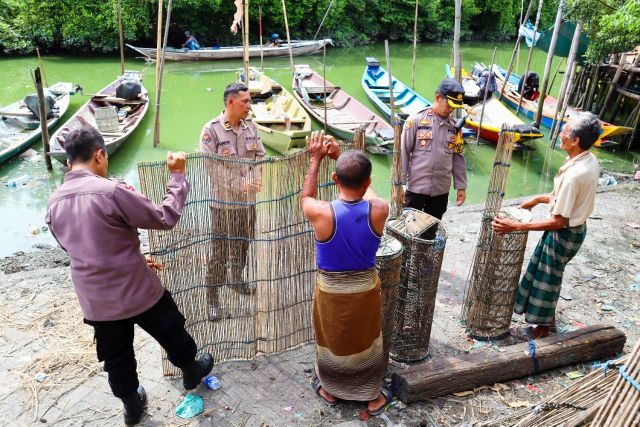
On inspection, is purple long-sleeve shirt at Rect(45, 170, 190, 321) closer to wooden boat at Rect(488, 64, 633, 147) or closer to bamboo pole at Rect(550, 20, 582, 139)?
bamboo pole at Rect(550, 20, 582, 139)

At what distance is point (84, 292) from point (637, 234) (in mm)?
6056

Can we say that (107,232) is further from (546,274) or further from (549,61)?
(549,61)

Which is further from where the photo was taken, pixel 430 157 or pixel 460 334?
pixel 430 157

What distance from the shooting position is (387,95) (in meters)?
13.2

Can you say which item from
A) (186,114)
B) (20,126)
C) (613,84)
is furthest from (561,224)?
(186,114)

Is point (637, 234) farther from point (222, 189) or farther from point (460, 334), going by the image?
point (222, 189)

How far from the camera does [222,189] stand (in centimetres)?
312

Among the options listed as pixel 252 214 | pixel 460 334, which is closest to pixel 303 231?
pixel 252 214

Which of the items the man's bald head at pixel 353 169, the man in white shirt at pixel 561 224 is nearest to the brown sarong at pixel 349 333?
the man's bald head at pixel 353 169

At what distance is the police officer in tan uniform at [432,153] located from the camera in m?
4.14

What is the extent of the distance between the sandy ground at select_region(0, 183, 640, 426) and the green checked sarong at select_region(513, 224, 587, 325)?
37 cm

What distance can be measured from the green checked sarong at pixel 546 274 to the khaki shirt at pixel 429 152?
1025 mm

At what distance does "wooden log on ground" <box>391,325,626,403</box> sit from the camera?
3.13 metres

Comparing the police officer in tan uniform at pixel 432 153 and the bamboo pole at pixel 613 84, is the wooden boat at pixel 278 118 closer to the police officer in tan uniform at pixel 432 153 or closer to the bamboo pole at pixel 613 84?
the police officer in tan uniform at pixel 432 153
